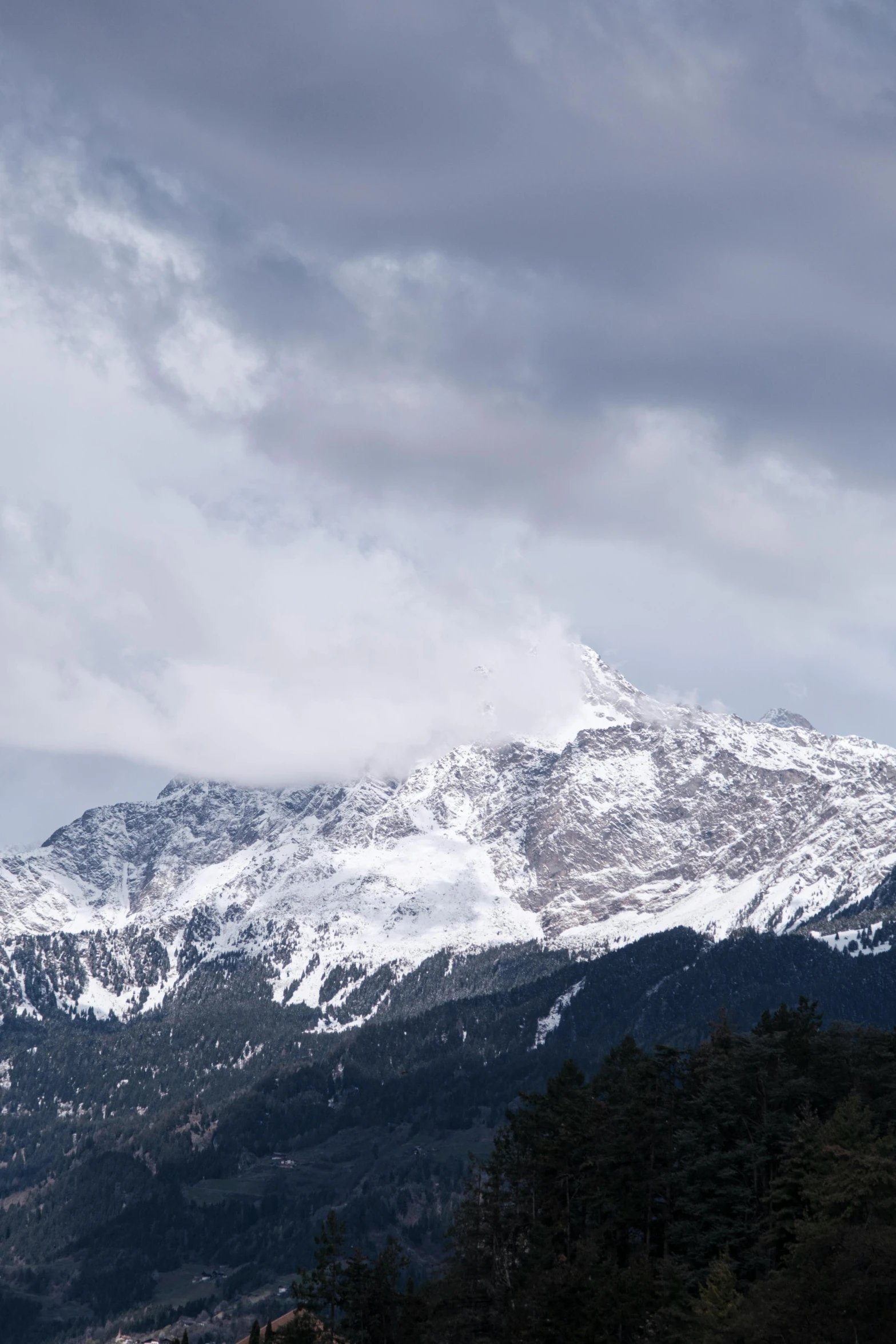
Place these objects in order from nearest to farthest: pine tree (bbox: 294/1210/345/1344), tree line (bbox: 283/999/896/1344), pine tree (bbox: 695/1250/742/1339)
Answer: tree line (bbox: 283/999/896/1344), pine tree (bbox: 695/1250/742/1339), pine tree (bbox: 294/1210/345/1344)

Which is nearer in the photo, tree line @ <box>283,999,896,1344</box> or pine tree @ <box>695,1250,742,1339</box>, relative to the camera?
tree line @ <box>283,999,896,1344</box>

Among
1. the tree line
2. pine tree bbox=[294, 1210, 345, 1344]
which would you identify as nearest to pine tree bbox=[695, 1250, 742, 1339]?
the tree line

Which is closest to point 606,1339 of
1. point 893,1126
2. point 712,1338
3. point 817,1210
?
point 712,1338

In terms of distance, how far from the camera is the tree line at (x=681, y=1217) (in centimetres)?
8744

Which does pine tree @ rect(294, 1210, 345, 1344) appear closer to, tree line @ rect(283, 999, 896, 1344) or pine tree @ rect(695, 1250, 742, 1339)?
tree line @ rect(283, 999, 896, 1344)

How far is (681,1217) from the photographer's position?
108375mm

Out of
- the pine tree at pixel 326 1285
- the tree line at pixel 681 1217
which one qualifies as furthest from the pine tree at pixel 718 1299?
the pine tree at pixel 326 1285

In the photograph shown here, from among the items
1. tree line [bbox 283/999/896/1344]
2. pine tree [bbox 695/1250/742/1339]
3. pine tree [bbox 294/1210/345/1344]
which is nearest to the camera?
tree line [bbox 283/999/896/1344]

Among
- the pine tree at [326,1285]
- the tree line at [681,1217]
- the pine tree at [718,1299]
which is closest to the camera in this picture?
the tree line at [681,1217]

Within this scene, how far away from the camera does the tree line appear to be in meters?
87.4

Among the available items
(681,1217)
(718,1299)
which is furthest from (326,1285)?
(718,1299)

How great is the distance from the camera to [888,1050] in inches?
4621

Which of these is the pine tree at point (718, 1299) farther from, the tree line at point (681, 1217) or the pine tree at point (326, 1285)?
the pine tree at point (326, 1285)

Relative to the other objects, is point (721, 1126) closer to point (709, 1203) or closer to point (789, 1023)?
point (709, 1203)
